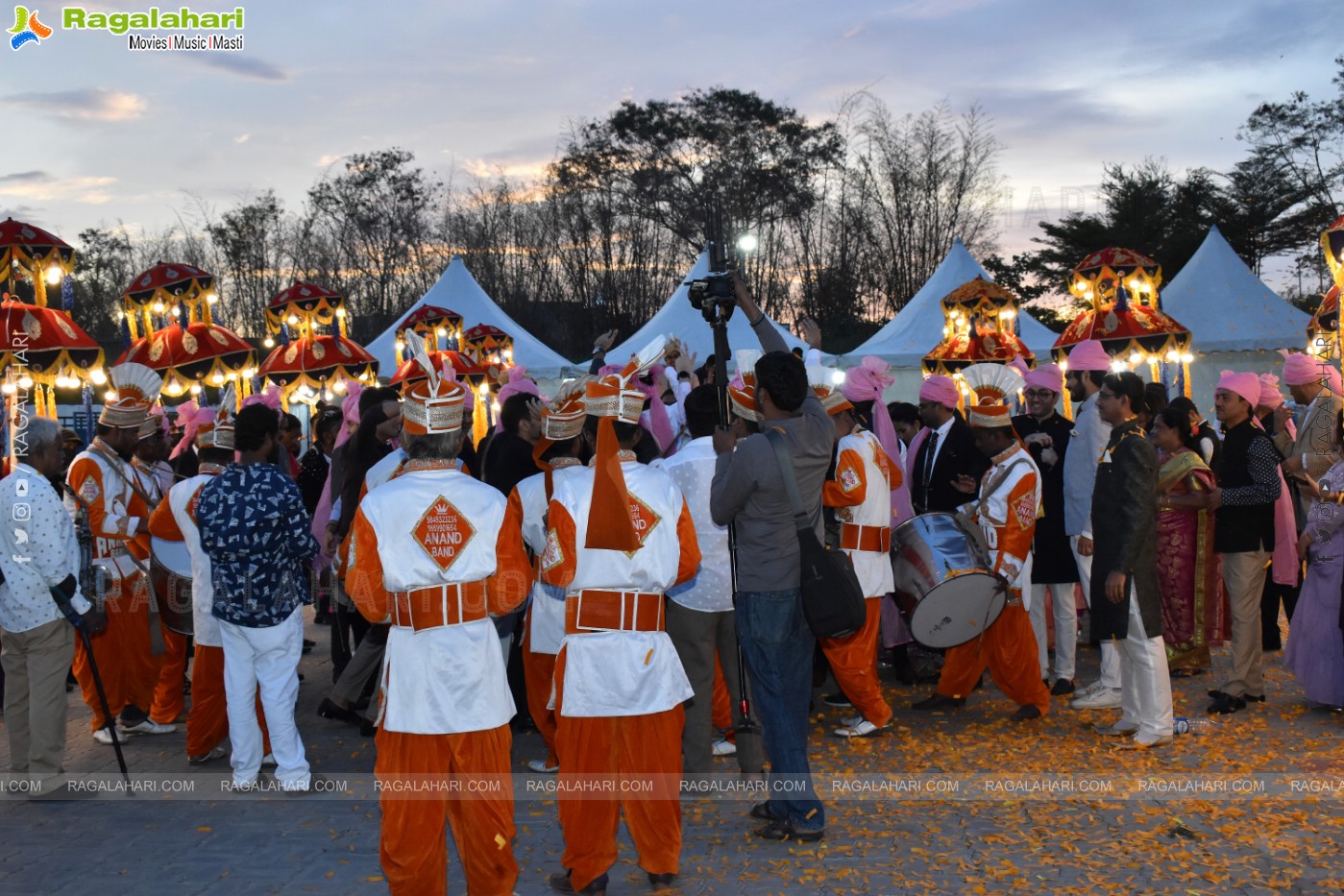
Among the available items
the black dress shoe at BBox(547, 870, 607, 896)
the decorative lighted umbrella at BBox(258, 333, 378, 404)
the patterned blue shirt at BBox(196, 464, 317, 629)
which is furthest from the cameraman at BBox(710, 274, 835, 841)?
the decorative lighted umbrella at BBox(258, 333, 378, 404)

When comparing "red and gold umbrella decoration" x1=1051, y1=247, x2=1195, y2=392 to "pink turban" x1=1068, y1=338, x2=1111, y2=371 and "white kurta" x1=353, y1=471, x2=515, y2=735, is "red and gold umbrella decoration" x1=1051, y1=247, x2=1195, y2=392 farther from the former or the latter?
"white kurta" x1=353, y1=471, x2=515, y2=735

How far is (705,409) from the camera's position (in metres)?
5.98

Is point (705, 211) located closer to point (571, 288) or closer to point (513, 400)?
point (571, 288)

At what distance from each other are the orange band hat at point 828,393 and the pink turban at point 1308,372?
Answer: 3350 millimetres

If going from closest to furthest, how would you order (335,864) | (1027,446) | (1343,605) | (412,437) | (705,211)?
1. (412,437)
2. (335,864)
3. (1343,605)
4. (1027,446)
5. (705,211)

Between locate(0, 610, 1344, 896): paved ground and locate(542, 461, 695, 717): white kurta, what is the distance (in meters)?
0.84

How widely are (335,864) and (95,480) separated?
128 inches

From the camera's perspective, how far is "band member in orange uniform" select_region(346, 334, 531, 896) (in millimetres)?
4082

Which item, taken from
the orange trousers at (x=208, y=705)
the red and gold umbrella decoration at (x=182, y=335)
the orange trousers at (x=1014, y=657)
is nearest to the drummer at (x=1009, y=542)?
the orange trousers at (x=1014, y=657)

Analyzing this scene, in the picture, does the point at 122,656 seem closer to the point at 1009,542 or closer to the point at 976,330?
the point at 1009,542

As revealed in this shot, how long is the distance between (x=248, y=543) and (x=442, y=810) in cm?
237

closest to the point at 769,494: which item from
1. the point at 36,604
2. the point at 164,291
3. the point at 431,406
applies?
the point at 431,406

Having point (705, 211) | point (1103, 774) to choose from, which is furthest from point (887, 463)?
point (705, 211)

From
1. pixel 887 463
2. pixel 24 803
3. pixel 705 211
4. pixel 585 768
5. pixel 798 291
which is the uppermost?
pixel 705 211
